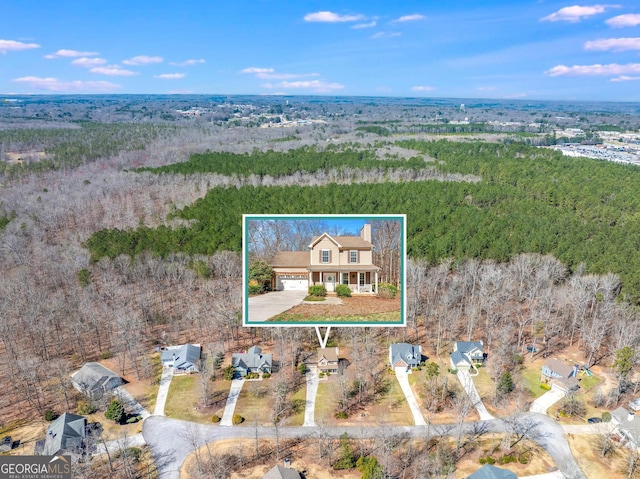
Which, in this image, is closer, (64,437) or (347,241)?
(64,437)

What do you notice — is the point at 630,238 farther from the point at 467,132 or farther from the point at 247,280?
the point at 467,132

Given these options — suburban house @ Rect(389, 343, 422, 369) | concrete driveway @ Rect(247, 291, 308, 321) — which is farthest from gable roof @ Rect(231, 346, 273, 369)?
suburban house @ Rect(389, 343, 422, 369)

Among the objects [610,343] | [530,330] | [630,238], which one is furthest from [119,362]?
[630,238]

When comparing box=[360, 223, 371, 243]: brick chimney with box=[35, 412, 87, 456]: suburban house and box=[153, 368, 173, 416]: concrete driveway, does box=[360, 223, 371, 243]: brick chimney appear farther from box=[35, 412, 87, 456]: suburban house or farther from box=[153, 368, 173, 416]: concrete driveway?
box=[35, 412, 87, 456]: suburban house

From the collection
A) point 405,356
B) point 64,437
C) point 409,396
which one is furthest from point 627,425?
point 64,437

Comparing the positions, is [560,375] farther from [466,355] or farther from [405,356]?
[405,356]

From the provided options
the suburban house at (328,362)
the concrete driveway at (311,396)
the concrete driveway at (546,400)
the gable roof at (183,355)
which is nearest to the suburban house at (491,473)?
the concrete driveway at (546,400)

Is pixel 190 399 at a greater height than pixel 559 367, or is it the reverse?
pixel 559 367
